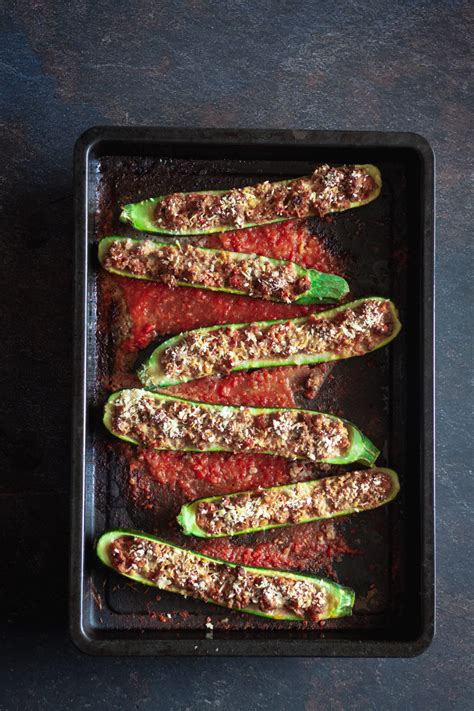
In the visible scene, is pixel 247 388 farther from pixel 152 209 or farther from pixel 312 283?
pixel 152 209

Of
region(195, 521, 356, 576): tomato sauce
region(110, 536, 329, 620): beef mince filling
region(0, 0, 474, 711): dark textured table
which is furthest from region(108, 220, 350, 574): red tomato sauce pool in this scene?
region(0, 0, 474, 711): dark textured table

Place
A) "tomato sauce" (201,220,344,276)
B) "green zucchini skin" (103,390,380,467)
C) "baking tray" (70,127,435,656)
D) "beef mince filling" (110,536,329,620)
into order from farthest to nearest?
"tomato sauce" (201,220,344,276) < "green zucchini skin" (103,390,380,467) < "beef mince filling" (110,536,329,620) < "baking tray" (70,127,435,656)

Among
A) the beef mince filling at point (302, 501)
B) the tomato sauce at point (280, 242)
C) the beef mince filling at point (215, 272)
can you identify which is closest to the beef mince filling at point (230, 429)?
the beef mince filling at point (302, 501)

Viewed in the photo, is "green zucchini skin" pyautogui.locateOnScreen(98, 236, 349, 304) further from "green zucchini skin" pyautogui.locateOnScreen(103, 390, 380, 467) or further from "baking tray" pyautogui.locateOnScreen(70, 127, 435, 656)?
"green zucchini skin" pyautogui.locateOnScreen(103, 390, 380, 467)

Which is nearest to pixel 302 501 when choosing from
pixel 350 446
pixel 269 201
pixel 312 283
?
pixel 350 446

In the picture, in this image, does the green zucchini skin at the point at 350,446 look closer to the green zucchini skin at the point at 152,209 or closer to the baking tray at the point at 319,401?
the baking tray at the point at 319,401

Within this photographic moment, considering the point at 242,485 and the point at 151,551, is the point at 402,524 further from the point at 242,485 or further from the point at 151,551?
the point at 151,551
